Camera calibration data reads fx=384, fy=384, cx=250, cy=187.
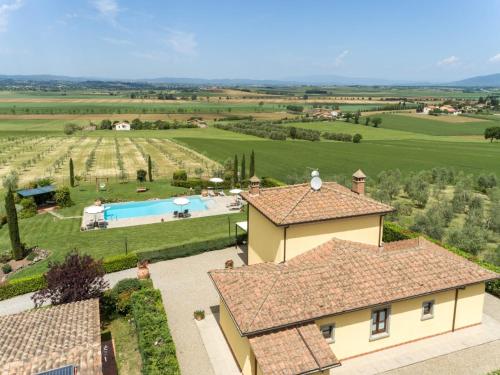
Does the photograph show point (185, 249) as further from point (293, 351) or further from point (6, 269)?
point (293, 351)

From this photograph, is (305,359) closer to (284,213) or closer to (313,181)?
(284,213)

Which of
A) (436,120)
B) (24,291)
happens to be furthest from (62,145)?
(436,120)

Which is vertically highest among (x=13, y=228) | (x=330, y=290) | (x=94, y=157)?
(x=330, y=290)

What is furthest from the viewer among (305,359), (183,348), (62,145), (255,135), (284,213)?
(255,135)

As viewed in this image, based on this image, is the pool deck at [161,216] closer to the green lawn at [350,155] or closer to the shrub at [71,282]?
the green lawn at [350,155]

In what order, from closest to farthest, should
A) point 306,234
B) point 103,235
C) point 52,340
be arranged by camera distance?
point 52,340 → point 306,234 → point 103,235

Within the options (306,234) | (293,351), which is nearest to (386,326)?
(293,351)
